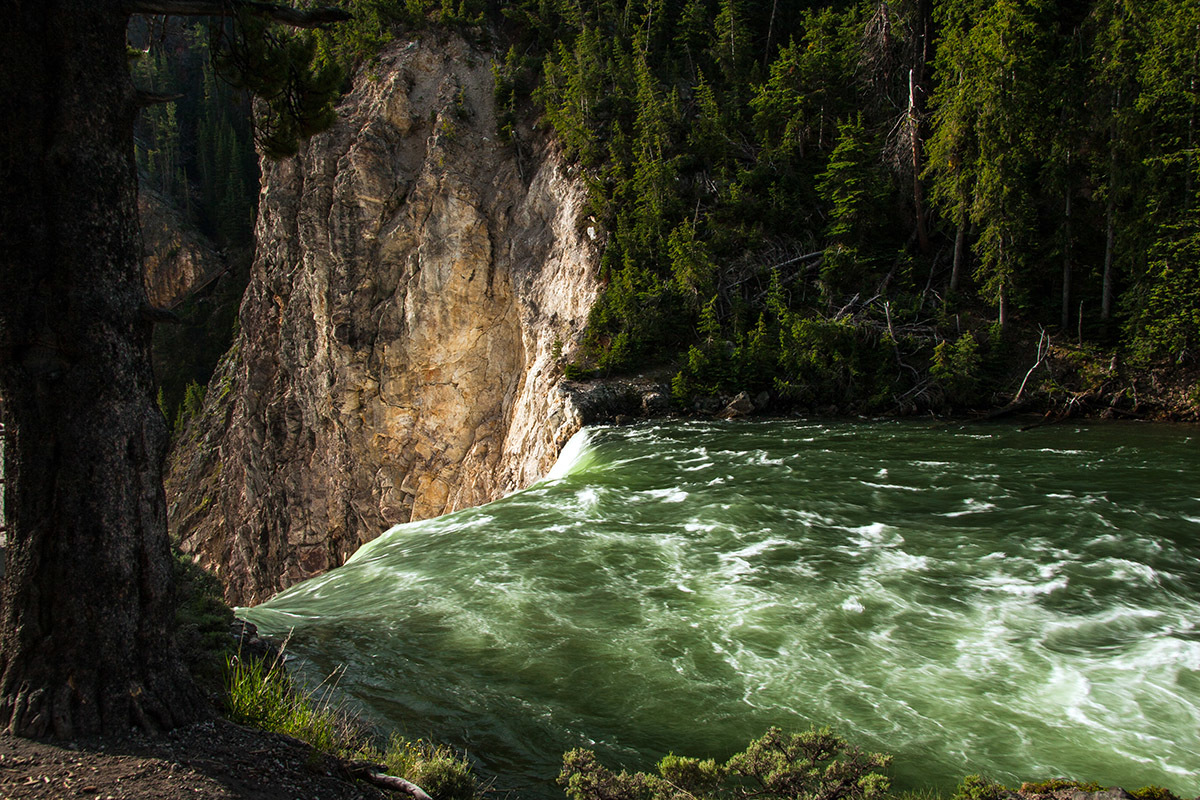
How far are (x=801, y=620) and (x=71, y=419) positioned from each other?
5.80 metres

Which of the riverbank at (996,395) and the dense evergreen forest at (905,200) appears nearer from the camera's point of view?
the riverbank at (996,395)

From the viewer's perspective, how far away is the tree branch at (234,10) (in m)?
3.96

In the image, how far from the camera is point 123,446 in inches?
142

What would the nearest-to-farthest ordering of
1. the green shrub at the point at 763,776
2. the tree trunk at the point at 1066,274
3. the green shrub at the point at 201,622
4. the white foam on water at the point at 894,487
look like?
the green shrub at the point at 763,776 < the green shrub at the point at 201,622 < the white foam on water at the point at 894,487 < the tree trunk at the point at 1066,274

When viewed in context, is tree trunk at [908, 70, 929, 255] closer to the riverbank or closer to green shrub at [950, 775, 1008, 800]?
the riverbank

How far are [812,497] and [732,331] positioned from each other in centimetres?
949

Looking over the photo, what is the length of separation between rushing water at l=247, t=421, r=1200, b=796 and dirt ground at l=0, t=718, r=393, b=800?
1176mm

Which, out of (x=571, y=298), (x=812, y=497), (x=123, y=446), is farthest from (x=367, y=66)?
(x=123, y=446)

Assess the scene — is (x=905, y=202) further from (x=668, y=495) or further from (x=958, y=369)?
(x=668, y=495)

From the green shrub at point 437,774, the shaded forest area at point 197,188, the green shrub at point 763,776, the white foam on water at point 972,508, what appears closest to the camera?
the green shrub at point 763,776

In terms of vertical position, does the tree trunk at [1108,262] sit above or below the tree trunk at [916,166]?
below

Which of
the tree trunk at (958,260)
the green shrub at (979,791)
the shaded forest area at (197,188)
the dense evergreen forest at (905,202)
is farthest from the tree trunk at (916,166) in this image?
the shaded forest area at (197,188)

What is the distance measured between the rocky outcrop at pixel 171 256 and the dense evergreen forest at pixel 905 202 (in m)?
43.3

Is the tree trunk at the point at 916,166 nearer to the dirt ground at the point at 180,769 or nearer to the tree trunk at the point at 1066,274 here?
the tree trunk at the point at 1066,274
